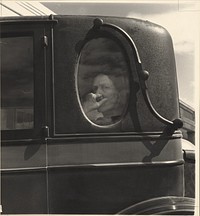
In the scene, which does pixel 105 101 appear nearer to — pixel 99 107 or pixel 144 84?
pixel 99 107

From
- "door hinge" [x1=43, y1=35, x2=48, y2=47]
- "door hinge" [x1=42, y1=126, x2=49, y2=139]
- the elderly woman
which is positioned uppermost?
"door hinge" [x1=43, y1=35, x2=48, y2=47]

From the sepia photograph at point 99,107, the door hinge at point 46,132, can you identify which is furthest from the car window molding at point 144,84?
the door hinge at point 46,132

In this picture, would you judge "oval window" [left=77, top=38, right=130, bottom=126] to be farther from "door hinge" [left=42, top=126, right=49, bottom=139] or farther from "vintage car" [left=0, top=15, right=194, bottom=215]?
"door hinge" [left=42, top=126, right=49, bottom=139]

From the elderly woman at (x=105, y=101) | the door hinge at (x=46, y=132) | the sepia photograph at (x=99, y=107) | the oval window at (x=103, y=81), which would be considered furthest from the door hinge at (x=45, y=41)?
the door hinge at (x=46, y=132)

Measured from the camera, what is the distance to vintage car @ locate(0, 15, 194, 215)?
322 centimetres

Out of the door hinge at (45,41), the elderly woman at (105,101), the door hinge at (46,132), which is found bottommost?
the door hinge at (46,132)

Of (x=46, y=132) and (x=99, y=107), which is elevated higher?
(x=99, y=107)

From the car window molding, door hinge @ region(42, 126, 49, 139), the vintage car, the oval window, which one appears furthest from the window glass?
the car window molding

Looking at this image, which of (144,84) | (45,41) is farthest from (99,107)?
(45,41)

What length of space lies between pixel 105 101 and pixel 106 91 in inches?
2.1

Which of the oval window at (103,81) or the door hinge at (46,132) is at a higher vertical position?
the oval window at (103,81)

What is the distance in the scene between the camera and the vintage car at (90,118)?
322 centimetres

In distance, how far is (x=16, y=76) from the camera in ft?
10.8

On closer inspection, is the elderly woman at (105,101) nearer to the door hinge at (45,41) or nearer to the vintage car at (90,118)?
the vintage car at (90,118)
